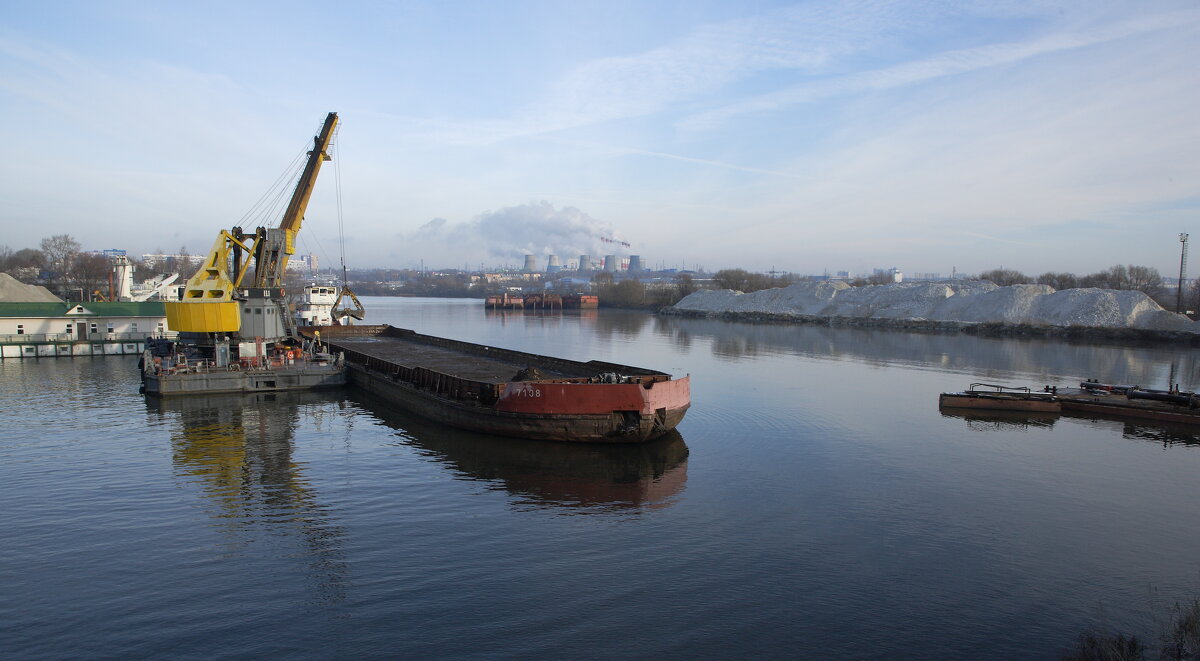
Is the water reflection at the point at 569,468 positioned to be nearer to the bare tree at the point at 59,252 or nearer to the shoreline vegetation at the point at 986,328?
the shoreline vegetation at the point at 986,328

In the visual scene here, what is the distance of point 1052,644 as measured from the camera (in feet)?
23.4

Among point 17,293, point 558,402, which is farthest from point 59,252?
point 558,402

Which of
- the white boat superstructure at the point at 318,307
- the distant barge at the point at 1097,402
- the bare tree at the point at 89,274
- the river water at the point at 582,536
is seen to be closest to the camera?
the river water at the point at 582,536

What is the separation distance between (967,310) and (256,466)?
2496 inches

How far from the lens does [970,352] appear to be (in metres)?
39.6

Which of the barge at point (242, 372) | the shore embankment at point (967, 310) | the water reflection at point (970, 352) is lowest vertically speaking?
the water reflection at point (970, 352)

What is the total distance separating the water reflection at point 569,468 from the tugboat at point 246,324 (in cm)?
766

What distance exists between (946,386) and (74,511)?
88.8ft

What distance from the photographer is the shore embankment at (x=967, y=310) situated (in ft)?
160

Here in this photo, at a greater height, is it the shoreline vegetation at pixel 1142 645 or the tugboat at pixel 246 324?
the tugboat at pixel 246 324

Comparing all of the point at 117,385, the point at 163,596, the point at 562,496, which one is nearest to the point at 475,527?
the point at 562,496

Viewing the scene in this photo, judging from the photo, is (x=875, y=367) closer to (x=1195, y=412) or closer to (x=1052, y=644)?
(x=1195, y=412)

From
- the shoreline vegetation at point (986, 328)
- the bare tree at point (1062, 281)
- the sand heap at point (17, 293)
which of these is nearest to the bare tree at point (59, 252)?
the sand heap at point (17, 293)

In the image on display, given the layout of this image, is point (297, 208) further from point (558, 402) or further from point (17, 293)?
point (17, 293)
